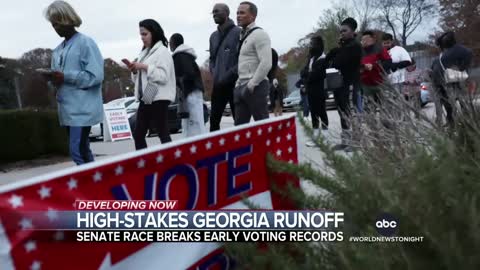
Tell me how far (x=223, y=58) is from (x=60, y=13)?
6.19ft

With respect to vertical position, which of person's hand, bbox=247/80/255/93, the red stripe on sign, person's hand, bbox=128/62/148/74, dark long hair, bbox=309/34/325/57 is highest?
dark long hair, bbox=309/34/325/57

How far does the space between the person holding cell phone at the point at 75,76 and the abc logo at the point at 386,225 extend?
11.5 feet

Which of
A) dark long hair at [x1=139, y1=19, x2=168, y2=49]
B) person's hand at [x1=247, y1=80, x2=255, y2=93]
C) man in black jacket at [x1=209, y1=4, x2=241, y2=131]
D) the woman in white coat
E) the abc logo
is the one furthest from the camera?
man in black jacket at [x1=209, y1=4, x2=241, y2=131]

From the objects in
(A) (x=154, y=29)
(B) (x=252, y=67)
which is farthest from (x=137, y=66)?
(B) (x=252, y=67)

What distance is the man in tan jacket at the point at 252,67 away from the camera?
514cm

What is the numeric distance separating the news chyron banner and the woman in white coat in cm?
296

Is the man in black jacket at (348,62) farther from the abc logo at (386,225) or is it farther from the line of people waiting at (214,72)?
the abc logo at (386,225)

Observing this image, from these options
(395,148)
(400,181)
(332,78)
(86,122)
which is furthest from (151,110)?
(400,181)

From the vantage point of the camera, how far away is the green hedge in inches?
367

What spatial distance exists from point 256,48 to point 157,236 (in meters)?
3.72

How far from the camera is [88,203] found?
1.55 meters

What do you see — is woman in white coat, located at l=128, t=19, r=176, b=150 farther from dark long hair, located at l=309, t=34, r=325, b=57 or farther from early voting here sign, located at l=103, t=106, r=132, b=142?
early voting here sign, located at l=103, t=106, r=132, b=142

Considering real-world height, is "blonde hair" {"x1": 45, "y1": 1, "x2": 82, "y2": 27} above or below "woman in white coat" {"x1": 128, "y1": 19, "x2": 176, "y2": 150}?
above

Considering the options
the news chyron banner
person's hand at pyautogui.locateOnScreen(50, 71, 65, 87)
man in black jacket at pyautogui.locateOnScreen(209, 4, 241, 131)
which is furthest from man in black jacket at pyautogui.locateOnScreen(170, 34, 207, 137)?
the news chyron banner
